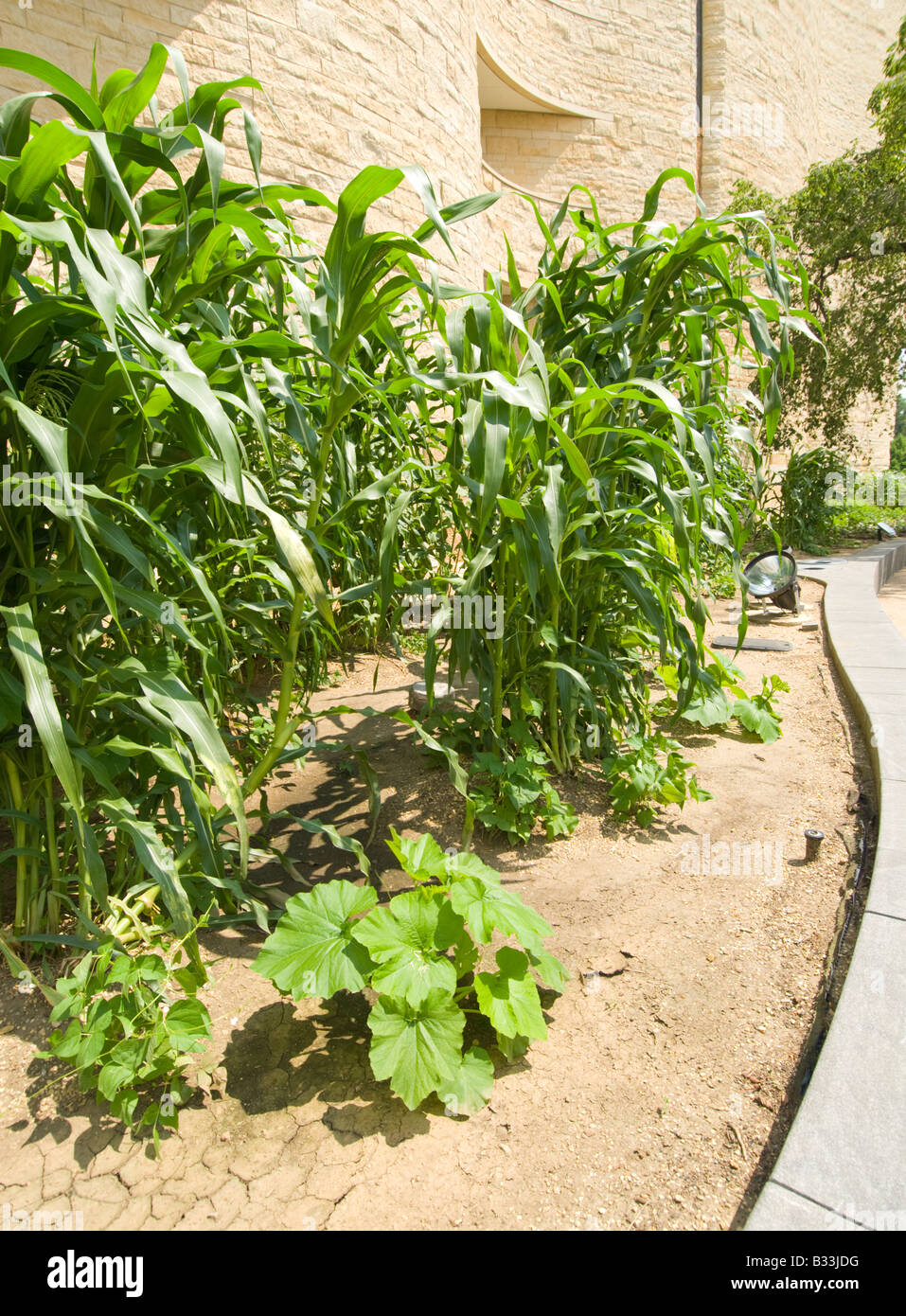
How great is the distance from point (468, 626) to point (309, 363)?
817mm

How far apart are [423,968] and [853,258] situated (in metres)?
10.7

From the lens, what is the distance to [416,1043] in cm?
120

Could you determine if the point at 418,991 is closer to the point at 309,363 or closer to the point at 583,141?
the point at 309,363

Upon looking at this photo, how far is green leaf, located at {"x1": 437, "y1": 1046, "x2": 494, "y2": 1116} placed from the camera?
3.92 feet

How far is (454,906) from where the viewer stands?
1269mm

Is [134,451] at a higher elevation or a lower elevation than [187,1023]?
higher

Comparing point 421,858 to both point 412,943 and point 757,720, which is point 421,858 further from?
point 757,720

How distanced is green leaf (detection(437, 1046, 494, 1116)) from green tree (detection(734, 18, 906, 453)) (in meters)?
8.85

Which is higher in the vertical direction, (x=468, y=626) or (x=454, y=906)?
(x=468, y=626)

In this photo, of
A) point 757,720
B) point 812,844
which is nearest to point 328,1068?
point 812,844
